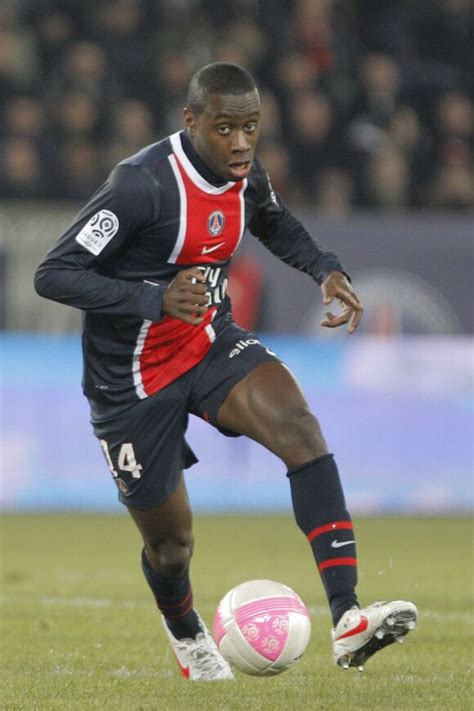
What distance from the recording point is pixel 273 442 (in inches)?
195

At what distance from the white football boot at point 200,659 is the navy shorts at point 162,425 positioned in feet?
2.14

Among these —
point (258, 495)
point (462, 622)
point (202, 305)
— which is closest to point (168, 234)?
point (202, 305)

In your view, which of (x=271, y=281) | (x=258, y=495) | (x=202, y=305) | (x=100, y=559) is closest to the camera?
(x=202, y=305)

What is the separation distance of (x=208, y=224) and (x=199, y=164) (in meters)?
0.22

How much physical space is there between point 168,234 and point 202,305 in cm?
48

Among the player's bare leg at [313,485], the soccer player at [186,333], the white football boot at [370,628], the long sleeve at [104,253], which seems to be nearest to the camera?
the white football boot at [370,628]

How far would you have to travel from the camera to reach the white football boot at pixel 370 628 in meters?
4.52

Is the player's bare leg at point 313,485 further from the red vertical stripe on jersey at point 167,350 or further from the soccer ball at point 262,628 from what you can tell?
the red vertical stripe on jersey at point 167,350

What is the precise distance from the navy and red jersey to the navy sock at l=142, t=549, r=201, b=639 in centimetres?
72

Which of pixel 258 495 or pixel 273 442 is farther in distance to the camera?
pixel 258 495

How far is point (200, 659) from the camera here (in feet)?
18.5

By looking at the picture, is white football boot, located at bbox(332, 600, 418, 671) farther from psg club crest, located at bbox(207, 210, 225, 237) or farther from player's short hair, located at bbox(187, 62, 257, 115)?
player's short hair, located at bbox(187, 62, 257, 115)

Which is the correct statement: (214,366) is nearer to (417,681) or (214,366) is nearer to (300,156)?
(417,681)

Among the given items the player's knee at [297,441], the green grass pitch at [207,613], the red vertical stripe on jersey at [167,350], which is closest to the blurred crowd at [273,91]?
the green grass pitch at [207,613]
